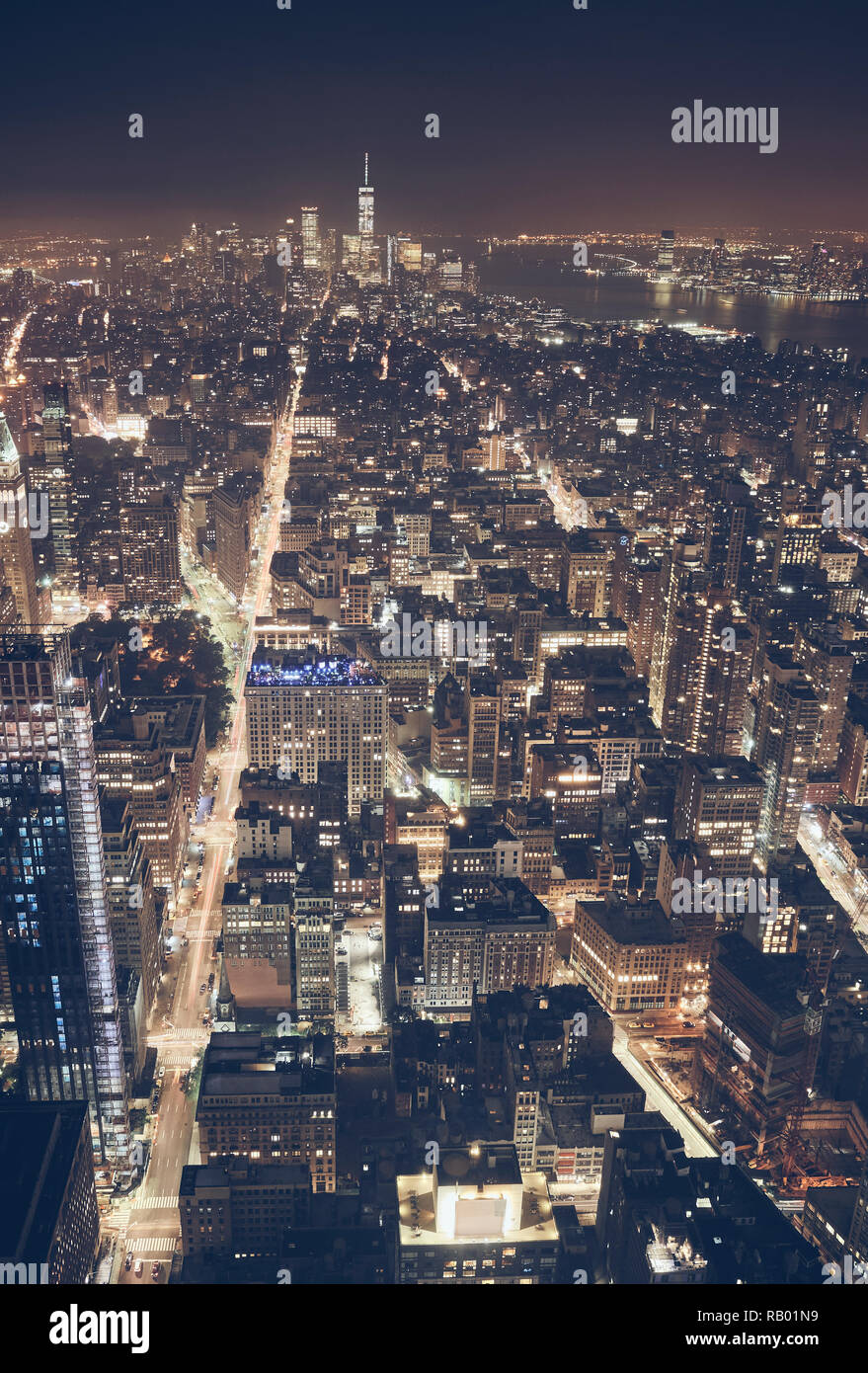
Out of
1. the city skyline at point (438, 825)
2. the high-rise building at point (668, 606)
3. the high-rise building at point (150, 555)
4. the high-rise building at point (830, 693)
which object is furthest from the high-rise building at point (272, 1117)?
the high-rise building at point (150, 555)

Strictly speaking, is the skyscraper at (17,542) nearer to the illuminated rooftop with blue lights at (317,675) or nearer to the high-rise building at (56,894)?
the illuminated rooftop with blue lights at (317,675)

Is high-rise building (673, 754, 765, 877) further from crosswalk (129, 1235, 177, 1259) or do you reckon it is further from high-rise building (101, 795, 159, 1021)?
crosswalk (129, 1235, 177, 1259)

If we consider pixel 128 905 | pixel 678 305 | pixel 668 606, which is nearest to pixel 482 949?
pixel 128 905

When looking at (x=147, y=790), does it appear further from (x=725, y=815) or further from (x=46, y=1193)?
(x=725, y=815)

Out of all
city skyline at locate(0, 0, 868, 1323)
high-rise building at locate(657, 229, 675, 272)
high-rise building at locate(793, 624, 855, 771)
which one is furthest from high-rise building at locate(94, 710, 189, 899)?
high-rise building at locate(657, 229, 675, 272)
